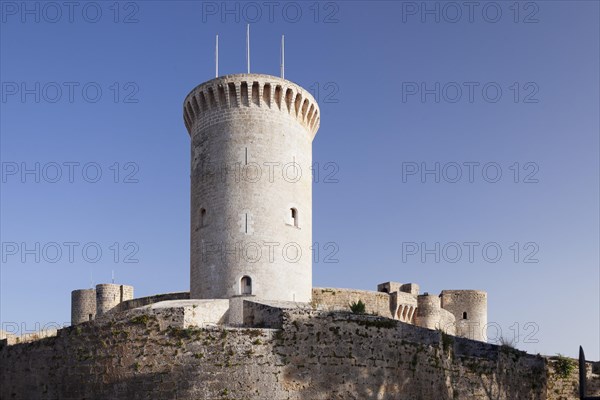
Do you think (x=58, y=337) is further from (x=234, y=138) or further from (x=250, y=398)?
(x=234, y=138)

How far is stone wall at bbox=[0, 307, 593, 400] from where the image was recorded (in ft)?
56.5

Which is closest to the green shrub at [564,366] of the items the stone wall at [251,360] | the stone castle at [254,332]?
the stone castle at [254,332]

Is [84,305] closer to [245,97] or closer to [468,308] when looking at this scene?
[245,97]

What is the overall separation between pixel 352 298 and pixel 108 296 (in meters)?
16.6

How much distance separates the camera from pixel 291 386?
17172 mm

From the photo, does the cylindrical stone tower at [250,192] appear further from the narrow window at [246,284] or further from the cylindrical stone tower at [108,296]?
the cylindrical stone tower at [108,296]

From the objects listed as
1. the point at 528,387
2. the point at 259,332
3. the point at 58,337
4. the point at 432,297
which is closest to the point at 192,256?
the point at 58,337

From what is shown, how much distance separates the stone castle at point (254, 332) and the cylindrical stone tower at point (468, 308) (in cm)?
2206

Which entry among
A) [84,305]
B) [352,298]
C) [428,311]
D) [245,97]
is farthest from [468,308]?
[245,97]

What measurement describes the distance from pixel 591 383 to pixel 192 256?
14491 millimetres

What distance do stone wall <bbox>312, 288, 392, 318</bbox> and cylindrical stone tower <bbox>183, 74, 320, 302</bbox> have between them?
5124mm

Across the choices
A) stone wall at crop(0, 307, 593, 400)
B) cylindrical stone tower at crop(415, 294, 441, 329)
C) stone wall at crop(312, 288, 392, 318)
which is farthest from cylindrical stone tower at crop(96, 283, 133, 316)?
stone wall at crop(0, 307, 593, 400)

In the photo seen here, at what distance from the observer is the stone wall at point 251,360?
1722 centimetres

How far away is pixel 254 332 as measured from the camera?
1748cm
